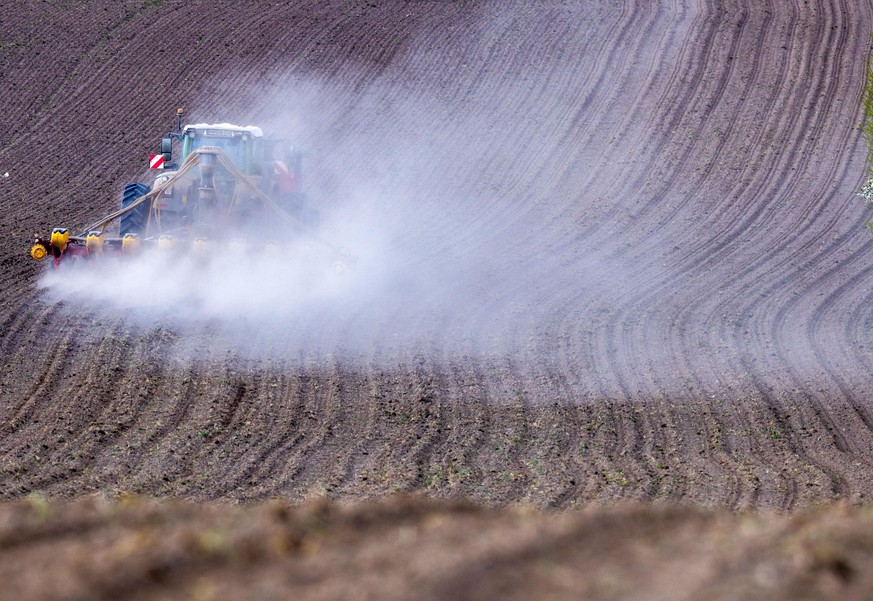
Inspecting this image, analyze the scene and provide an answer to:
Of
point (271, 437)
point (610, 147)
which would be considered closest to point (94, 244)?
point (271, 437)


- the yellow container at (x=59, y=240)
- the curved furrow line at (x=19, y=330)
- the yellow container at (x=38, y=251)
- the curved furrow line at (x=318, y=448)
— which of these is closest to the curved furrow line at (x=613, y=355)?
the curved furrow line at (x=318, y=448)

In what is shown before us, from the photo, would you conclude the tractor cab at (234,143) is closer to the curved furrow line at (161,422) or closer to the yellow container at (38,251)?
the yellow container at (38,251)

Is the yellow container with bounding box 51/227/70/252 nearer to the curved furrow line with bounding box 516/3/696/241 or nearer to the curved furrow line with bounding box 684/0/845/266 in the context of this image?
the curved furrow line with bounding box 516/3/696/241

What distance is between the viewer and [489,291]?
52.4ft

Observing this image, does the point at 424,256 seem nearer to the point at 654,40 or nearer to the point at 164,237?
the point at 164,237

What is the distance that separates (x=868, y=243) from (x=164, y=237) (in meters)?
13.0

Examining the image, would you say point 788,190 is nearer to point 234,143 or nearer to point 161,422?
point 234,143

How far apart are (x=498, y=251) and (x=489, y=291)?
2.64 metres

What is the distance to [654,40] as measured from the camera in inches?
1123

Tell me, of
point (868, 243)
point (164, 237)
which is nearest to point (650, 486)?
point (164, 237)

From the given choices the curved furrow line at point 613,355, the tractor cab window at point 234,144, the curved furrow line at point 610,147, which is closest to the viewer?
the curved furrow line at point 613,355

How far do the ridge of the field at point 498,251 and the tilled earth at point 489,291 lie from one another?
0.07m

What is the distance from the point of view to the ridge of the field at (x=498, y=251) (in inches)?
389

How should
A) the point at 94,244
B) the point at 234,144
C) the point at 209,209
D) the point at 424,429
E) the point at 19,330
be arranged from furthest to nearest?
1. the point at 234,144
2. the point at 209,209
3. the point at 94,244
4. the point at 19,330
5. the point at 424,429
